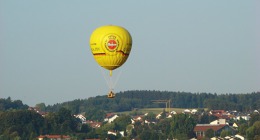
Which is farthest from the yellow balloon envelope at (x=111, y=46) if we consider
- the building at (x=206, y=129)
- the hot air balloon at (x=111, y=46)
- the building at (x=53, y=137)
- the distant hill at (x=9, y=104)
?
the distant hill at (x=9, y=104)

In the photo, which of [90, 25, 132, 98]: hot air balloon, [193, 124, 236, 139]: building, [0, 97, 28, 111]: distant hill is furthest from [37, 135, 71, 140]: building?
[0, 97, 28, 111]: distant hill

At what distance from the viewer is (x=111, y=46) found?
169ft

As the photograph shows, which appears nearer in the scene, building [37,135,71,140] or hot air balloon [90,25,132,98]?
hot air balloon [90,25,132,98]

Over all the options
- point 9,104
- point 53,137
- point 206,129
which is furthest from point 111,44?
point 9,104

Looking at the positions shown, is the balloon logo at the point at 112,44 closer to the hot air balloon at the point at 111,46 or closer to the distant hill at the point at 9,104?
the hot air balloon at the point at 111,46

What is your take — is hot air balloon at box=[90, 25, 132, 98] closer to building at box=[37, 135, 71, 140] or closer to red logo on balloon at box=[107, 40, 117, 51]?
red logo on balloon at box=[107, 40, 117, 51]

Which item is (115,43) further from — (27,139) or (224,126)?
(224,126)

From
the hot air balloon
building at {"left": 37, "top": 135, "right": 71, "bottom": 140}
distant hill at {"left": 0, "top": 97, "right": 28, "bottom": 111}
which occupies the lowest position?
building at {"left": 37, "top": 135, "right": 71, "bottom": 140}

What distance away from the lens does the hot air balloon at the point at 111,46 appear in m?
51.6

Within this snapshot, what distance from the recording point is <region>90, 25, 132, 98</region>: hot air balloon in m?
51.6

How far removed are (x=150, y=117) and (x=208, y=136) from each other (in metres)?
52.4

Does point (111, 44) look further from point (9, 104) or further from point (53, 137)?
point (9, 104)

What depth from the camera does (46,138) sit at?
10944 cm

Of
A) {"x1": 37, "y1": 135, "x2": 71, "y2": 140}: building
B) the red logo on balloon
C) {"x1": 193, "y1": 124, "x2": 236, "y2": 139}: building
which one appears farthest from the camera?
{"x1": 193, "y1": 124, "x2": 236, "y2": 139}: building
